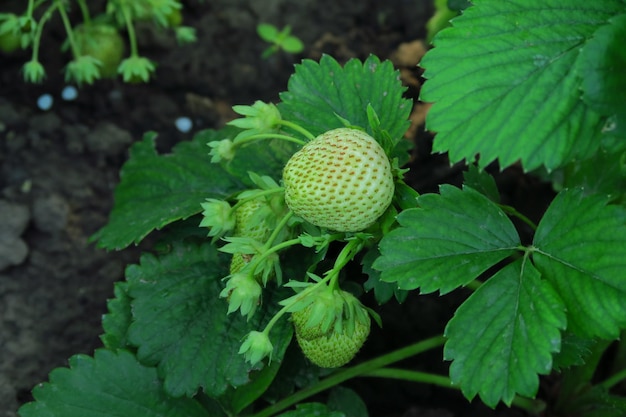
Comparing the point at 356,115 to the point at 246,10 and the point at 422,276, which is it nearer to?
the point at 422,276

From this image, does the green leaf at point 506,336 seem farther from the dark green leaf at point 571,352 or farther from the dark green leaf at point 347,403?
the dark green leaf at point 347,403

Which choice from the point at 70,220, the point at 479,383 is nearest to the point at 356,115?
the point at 479,383

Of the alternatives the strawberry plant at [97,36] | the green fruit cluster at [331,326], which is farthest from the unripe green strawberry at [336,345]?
the strawberry plant at [97,36]

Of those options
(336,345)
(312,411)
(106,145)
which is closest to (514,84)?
(336,345)

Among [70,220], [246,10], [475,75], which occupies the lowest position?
[70,220]

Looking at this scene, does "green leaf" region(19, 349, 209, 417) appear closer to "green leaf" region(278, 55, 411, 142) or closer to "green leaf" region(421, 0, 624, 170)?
"green leaf" region(278, 55, 411, 142)

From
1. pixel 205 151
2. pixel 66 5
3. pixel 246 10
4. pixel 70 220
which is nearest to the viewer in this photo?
pixel 205 151

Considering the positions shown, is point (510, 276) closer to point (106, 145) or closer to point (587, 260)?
point (587, 260)
